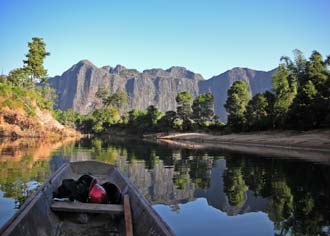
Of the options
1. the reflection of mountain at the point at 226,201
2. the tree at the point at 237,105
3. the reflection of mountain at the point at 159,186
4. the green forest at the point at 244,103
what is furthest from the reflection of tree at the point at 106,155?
the tree at the point at 237,105

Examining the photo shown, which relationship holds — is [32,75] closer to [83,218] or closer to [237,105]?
[237,105]

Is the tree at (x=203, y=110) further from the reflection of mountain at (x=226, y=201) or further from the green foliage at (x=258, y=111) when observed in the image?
the reflection of mountain at (x=226, y=201)

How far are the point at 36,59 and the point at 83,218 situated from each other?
7781 cm

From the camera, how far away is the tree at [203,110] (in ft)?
256

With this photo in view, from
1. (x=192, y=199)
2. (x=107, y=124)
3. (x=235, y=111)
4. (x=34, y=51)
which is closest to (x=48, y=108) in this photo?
(x=34, y=51)

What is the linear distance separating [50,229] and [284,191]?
9.82 m

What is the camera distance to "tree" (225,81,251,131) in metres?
63.3

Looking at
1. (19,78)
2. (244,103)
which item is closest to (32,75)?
(19,78)

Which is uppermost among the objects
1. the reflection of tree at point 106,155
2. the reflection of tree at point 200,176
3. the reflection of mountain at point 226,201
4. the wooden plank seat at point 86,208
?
the wooden plank seat at point 86,208

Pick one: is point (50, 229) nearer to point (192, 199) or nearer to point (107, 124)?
point (192, 199)

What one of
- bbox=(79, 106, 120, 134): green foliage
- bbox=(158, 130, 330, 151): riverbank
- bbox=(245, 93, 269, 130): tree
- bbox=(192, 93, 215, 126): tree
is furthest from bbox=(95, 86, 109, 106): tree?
bbox=(245, 93, 269, 130): tree

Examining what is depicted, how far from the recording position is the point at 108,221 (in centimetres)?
742

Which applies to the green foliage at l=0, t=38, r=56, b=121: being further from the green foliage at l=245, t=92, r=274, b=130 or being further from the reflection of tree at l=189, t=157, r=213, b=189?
the reflection of tree at l=189, t=157, r=213, b=189

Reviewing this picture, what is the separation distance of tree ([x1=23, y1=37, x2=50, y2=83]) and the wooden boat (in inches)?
2989
